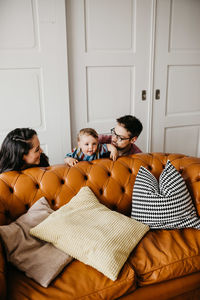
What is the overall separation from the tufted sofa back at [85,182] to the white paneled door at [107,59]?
985mm

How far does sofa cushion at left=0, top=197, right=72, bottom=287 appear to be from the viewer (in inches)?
49.1

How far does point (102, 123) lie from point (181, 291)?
1725 mm

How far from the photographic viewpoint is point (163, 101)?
2969mm

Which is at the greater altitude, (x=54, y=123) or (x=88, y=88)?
(x=88, y=88)

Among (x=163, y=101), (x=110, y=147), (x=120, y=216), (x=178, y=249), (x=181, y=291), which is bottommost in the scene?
(x=181, y=291)

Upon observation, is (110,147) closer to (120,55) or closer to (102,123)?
(102,123)

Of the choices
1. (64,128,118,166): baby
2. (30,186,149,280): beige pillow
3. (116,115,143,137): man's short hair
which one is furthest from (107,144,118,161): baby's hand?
(30,186,149,280): beige pillow

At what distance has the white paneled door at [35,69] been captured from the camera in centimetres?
225

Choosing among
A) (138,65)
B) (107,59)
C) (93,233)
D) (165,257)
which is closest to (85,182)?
(93,233)

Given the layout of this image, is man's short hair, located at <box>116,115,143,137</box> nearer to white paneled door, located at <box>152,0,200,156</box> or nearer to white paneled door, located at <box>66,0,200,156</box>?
white paneled door, located at <box>66,0,200,156</box>

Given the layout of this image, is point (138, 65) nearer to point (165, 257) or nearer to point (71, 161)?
point (71, 161)

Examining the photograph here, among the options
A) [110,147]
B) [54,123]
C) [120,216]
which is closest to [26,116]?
[54,123]

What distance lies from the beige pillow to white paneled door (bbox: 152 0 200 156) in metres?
1.67

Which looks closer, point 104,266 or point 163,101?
point 104,266
